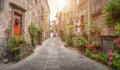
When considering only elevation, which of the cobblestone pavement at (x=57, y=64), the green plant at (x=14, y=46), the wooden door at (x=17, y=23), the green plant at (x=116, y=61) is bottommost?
the cobblestone pavement at (x=57, y=64)

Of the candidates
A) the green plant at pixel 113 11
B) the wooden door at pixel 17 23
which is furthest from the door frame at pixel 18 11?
the green plant at pixel 113 11

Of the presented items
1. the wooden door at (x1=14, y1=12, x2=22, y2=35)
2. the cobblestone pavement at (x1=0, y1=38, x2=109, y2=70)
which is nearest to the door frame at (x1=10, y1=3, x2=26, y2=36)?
the wooden door at (x1=14, y1=12, x2=22, y2=35)

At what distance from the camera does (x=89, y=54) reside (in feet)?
25.2

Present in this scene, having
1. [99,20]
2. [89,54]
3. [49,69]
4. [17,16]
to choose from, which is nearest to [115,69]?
[49,69]

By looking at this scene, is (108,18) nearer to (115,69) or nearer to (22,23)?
(115,69)

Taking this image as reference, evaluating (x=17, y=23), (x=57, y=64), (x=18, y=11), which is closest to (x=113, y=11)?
(x=57, y=64)

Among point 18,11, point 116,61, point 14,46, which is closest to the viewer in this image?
point 116,61

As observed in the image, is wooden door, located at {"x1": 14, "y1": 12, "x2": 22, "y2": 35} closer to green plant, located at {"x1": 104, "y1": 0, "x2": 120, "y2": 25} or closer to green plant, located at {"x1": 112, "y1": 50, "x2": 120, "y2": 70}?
green plant, located at {"x1": 104, "y1": 0, "x2": 120, "y2": 25}

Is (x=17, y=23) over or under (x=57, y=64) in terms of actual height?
over

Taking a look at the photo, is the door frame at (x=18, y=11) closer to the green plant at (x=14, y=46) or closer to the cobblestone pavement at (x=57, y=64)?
the green plant at (x=14, y=46)

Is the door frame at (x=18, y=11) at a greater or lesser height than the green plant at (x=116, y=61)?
greater

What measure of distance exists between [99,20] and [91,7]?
1719mm

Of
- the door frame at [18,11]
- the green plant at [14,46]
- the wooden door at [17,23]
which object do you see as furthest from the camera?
the wooden door at [17,23]

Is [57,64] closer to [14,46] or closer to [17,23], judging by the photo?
[14,46]
